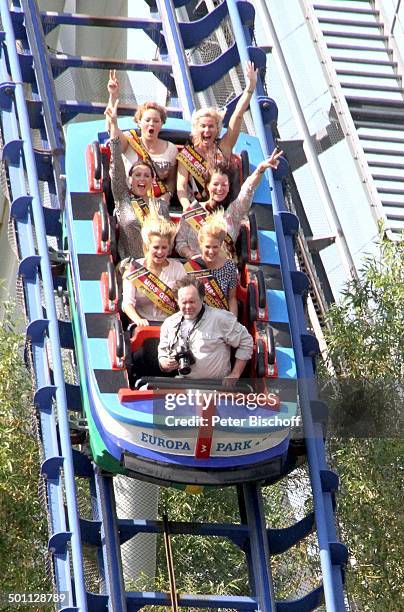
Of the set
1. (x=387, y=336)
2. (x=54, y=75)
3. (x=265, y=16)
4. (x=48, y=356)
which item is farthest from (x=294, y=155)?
(x=48, y=356)

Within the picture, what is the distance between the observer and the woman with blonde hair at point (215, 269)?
31.8 feet

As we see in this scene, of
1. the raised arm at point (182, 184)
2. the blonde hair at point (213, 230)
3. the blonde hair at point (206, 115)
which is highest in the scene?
the blonde hair at point (206, 115)

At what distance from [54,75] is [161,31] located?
0.84 metres

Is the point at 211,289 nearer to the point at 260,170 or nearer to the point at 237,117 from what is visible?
the point at 260,170

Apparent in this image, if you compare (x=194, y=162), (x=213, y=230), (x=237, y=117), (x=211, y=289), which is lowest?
(x=211, y=289)

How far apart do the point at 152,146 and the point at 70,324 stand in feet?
3.77

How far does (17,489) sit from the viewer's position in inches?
398

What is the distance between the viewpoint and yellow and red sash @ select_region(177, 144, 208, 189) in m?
10.5

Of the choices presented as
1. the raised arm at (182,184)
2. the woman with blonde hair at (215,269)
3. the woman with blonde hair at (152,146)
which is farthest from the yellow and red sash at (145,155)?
the woman with blonde hair at (215,269)

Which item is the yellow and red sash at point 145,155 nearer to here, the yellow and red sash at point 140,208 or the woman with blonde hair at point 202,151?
the woman with blonde hair at point 202,151

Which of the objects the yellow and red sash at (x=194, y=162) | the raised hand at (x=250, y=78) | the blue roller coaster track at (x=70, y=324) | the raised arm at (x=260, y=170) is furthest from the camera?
the raised hand at (x=250, y=78)

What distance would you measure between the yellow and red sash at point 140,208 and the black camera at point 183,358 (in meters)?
1.05

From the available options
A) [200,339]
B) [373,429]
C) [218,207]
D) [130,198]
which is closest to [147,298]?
[200,339]

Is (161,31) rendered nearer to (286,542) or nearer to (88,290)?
(88,290)
